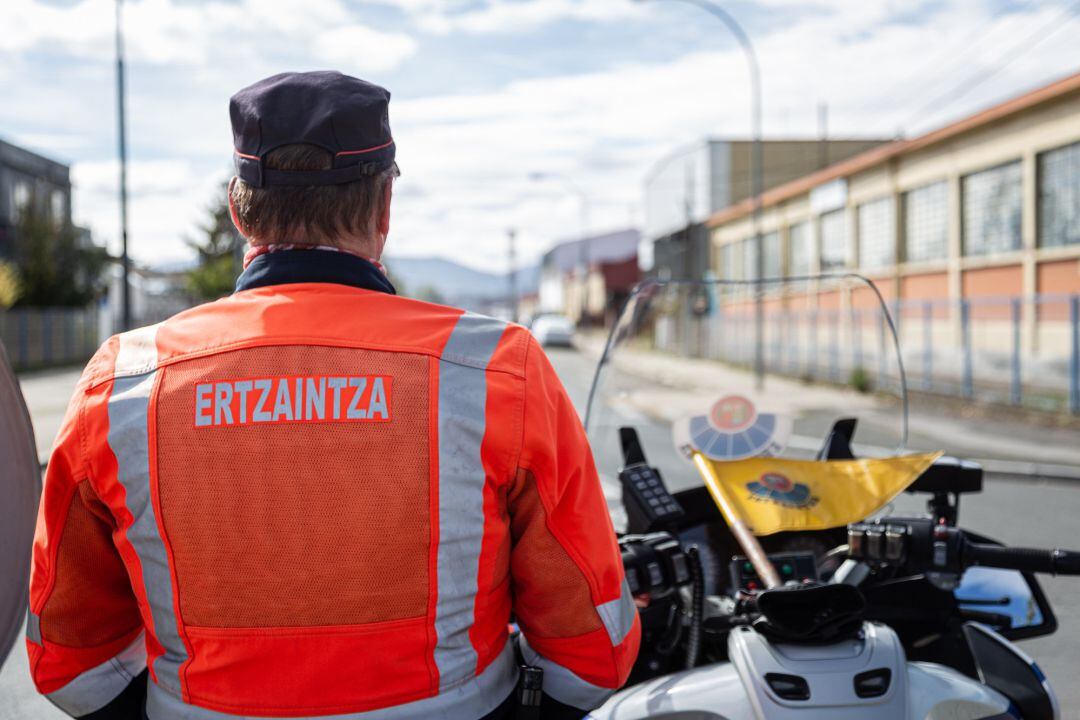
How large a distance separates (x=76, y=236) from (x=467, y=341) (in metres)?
40.1

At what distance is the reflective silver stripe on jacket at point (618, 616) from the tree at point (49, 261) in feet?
118


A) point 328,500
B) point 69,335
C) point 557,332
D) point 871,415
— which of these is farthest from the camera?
point 557,332

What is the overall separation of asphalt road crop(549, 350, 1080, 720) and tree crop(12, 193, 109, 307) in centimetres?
3122

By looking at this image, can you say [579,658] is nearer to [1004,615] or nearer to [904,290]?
[1004,615]

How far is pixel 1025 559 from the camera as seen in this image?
7.21ft

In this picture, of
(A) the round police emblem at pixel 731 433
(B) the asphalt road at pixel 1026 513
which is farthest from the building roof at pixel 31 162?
(A) the round police emblem at pixel 731 433

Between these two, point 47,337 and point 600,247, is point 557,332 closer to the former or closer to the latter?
point 47,337

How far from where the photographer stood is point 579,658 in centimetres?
165

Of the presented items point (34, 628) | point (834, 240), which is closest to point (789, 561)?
point (34, 628)

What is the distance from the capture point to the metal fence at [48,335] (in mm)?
31312

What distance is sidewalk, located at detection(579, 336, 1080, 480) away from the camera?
2951mm

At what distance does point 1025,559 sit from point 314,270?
157 centimetres

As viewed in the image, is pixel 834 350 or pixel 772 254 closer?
pixel 834 350

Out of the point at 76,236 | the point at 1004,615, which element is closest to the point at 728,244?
the point at 76,236
